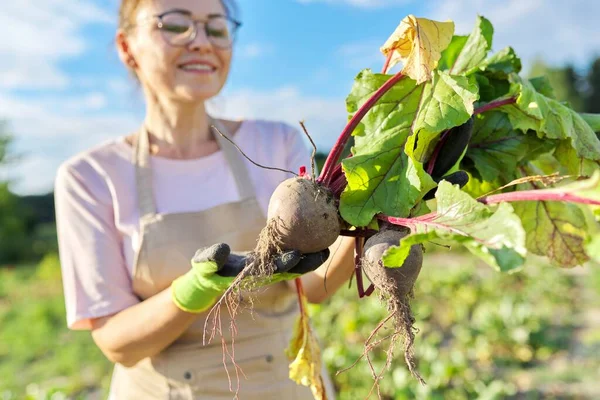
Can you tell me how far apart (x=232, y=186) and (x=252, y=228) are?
216mm

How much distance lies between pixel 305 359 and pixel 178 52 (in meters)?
1.21

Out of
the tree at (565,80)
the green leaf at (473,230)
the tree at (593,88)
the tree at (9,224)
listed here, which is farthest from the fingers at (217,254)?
the tree at (593,88)

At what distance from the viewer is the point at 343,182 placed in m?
1.40

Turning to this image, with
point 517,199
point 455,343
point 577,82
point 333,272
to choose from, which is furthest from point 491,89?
point 577,82

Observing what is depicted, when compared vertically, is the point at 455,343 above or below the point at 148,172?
below

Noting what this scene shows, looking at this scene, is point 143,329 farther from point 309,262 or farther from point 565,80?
point 565,80

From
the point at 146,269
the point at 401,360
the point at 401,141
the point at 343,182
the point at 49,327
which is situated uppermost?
the point at 401,141

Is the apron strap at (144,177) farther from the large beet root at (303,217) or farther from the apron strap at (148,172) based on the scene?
the large beet root at (303,217)

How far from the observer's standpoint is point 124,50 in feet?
7.11

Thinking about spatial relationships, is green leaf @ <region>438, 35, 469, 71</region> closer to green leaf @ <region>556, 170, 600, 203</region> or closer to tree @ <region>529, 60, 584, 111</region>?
green leaf @ <region>556, 170, 600, 203</region>

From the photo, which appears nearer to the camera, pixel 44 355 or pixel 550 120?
pixel 550 120

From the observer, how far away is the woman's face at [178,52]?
191 centimetres

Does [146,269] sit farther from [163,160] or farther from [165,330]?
[163,160]

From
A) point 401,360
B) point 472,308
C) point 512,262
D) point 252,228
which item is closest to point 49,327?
point 401,360
